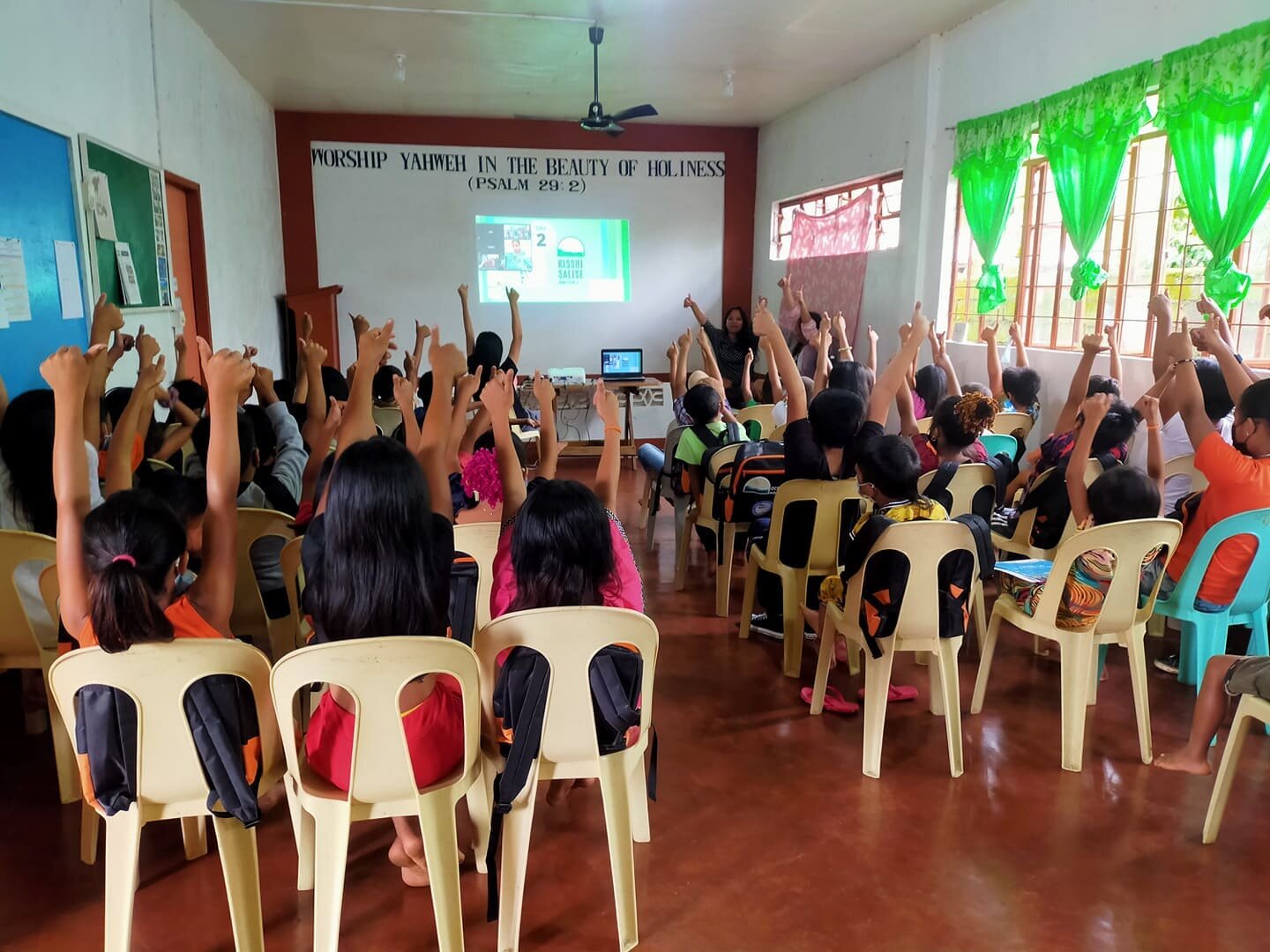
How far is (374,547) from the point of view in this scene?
1588mm

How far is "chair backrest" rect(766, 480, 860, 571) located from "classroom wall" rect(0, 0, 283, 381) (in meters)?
2.97

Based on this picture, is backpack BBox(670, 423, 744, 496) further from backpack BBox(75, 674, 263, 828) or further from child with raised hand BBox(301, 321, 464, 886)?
backpack BBox(75, 674, 263, 828)

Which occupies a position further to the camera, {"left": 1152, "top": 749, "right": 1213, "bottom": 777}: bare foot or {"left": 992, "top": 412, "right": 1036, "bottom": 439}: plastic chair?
{"left": 992, "top": 412, "right": 1036, "bottom": 439}: plastic chair

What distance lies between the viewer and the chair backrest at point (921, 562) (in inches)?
91.9

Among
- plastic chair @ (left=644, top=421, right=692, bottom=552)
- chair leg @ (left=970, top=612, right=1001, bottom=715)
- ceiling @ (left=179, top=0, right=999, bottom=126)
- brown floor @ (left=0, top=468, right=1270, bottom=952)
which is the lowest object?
brown floor @ (left=0, top=468, right=1270, bottom=952)

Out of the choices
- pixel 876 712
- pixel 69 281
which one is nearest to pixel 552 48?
pixel 69 281

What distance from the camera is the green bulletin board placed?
3.64 m

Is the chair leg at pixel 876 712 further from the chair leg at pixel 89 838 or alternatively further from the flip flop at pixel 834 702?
the chair leg at pixel 89 838

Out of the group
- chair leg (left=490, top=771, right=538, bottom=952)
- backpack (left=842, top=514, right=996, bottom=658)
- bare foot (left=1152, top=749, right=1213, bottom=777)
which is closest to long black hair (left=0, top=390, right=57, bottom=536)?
chair leg (left=490, top=771, right=538, bottom=952)

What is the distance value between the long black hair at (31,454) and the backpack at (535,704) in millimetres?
1367

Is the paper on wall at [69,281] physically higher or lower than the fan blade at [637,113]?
lower

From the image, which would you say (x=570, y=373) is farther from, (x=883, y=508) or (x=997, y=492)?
(x=883, y=508)

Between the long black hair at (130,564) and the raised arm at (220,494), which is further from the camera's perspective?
the raised arm at (220,494)

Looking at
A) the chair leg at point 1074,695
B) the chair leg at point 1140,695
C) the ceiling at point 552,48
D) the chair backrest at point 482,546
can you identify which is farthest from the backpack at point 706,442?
the ceiling at point 552,48
